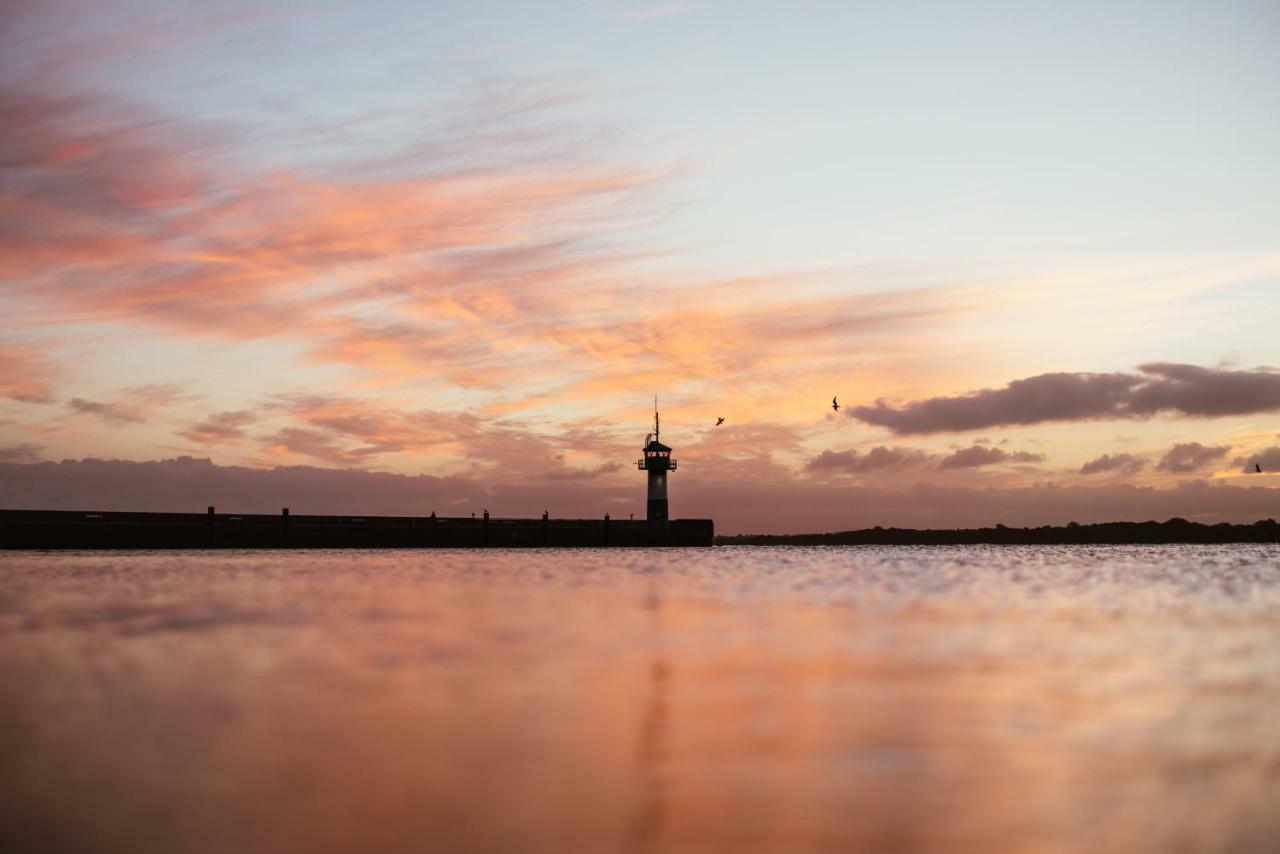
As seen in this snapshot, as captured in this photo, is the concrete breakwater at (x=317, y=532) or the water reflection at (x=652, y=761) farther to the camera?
the concrete breakwater at (x=317, y=532)

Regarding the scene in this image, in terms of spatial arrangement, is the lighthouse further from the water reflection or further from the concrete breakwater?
the water reflection

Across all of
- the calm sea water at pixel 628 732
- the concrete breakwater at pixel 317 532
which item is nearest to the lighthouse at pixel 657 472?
the concrete breakwater at pixel 317 532

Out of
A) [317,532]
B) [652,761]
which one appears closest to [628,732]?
[652,761]

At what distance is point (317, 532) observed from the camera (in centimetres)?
7275

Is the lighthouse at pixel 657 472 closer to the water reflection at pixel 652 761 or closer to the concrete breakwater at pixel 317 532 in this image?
the concrete breakwater at pixel 317 532

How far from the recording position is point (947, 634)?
1886cm

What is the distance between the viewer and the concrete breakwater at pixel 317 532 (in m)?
59.6

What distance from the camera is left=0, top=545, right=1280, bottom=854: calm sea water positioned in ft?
21.7

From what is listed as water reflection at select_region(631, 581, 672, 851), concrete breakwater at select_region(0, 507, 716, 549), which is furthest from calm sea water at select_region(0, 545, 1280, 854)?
concrete breakwater at select_region(0, 507, 716, 549)

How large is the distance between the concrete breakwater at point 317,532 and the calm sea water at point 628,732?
141 ft

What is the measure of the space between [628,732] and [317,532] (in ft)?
219

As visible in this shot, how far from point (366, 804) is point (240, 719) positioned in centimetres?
373

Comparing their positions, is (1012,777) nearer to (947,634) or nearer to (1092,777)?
(1092,777)

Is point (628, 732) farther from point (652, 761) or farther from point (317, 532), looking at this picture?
point (317, 532)
